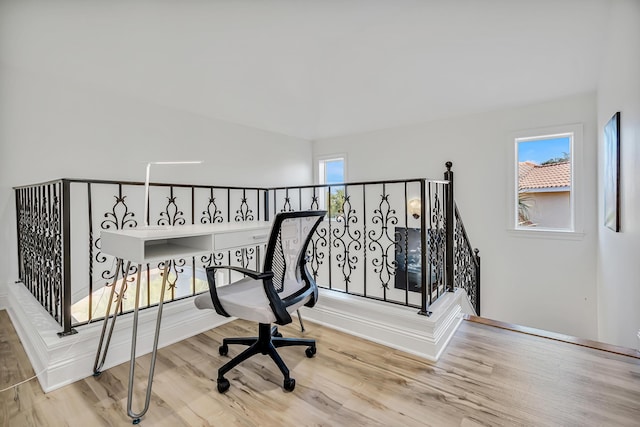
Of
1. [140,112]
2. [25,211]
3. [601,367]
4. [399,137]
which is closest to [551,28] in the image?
[399,137]

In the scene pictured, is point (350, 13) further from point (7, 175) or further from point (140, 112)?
point (7, 175)

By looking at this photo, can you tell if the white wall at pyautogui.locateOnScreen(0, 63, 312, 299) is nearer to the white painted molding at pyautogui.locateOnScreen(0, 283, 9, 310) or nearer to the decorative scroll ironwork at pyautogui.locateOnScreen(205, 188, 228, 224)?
the white painted molding at pyautogui.locateOnScreen(0, 283, 9, 310)

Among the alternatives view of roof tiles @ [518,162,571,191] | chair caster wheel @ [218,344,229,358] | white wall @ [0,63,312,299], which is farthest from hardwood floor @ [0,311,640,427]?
view of roof tiles @ [518,162,571,191]

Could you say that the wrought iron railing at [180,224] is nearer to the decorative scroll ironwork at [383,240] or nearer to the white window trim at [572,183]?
the decorative scroll ironwork at [383,240]

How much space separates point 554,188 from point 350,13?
11.3ft

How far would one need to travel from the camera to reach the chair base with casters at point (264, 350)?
5.51 feet

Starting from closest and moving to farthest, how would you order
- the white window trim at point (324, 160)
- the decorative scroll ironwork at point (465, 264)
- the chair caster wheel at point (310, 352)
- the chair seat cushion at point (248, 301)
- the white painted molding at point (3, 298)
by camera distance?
the chair seat cushion at point (248, 301) → the chair caster wheel at point (310, 352) → the white painted molding at point (3, 298) → the decorative scroll ironwork at point (465, 264) → the white window trim at point (324, 160)

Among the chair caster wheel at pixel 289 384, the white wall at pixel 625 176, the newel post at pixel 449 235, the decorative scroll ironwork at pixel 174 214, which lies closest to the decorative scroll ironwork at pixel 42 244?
the decorative scroll ironwork at pixel 174 214

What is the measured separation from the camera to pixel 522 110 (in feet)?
13.1

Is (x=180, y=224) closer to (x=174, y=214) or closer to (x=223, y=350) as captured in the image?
(x=174, y=214)

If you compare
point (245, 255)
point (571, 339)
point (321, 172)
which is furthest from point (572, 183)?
point (245, 255)

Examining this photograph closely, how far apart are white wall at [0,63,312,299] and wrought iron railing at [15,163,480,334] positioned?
0.60 ft

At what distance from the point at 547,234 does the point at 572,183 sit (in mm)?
706

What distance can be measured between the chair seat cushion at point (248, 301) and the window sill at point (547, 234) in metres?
3.52
